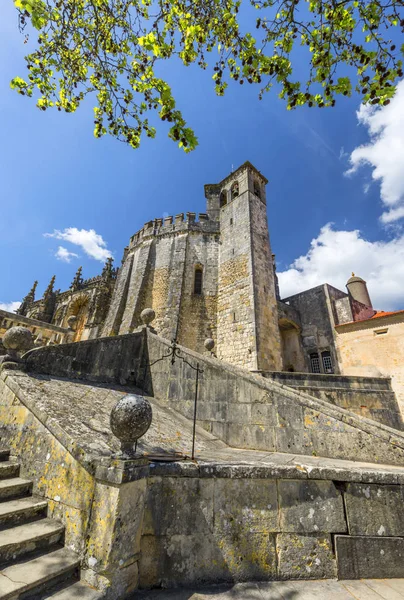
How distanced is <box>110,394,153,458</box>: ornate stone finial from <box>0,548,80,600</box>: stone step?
33.5 inches

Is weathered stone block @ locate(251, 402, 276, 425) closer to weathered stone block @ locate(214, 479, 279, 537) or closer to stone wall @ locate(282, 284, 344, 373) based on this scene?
weathered stone block @ locate(214, 479, 279, 537)

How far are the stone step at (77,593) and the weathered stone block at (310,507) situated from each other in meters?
1.75

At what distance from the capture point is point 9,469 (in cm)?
276

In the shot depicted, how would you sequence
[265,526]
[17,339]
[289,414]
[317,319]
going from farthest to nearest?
1. [317,319]
2. [289,414]
3. [17,339]
4. [265,526]

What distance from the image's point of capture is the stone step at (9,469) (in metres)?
2.71

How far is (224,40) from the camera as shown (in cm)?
395

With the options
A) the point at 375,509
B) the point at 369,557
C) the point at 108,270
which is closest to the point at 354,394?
the point at 375,509

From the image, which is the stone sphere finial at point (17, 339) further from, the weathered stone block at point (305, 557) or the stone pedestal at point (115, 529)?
the weathered stone block at point (305, 557)

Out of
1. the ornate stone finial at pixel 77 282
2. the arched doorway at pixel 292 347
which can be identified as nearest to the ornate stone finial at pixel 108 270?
the ornate stone finial at pixel 77 282

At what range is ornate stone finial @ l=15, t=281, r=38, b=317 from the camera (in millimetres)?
31375

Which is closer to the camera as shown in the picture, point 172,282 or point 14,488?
point 14,488

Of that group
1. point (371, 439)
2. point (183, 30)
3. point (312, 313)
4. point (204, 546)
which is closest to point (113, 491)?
point (204, 546)

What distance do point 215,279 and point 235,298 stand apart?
8.69ft

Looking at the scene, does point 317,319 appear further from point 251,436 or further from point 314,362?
point 251,436
